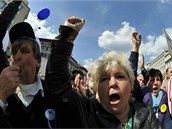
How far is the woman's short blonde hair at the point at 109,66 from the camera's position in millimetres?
2170

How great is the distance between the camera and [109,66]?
2168 mm

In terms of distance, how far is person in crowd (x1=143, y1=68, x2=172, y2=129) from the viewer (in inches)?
147

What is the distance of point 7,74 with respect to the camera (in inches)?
59.9

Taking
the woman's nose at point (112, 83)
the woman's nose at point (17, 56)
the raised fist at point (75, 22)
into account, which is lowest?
the woman's nose at point (112, 83)

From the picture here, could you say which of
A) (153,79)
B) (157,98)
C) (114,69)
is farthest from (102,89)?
(153,79)

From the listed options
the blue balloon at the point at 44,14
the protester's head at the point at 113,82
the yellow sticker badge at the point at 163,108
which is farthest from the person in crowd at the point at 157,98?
the blue balloon at the point at 44,14

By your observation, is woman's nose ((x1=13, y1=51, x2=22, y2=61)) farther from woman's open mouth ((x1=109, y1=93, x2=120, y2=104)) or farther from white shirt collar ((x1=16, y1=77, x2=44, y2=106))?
woman's open mouth ((x1=109, y1=93, x2=120, y2=104))

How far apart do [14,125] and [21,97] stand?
0.24 metres

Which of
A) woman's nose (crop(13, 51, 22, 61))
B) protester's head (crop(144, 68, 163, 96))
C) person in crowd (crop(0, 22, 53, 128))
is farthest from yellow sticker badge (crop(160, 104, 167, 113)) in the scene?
woman's nose (crop(13, 51, 22, 61))

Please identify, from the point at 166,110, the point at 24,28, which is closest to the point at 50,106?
the point at 24,28

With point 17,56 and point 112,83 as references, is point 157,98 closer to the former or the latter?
point 112,83

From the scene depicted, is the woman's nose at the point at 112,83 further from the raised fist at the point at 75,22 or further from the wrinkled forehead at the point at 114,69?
the raised fist at the point at 75,22

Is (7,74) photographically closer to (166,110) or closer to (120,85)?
(120,85)

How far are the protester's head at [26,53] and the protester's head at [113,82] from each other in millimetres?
491
